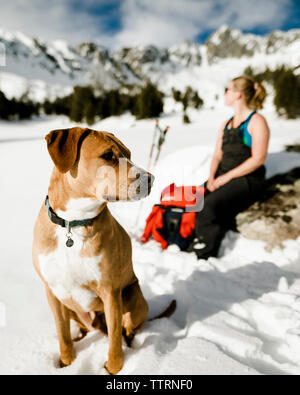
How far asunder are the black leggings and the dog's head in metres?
2.23

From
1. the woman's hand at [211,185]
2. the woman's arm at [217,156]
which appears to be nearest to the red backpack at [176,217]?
the woman's hand at [211,185]

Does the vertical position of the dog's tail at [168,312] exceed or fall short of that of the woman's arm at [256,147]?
it falls short

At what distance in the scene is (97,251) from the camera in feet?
5.41

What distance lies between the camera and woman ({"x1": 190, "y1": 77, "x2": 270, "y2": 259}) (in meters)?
3.45

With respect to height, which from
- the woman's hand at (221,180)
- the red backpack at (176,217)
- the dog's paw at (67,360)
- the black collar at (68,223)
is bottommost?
the dog's paw at (67,360)

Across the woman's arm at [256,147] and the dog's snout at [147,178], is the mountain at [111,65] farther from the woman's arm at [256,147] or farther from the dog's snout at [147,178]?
the dog's snout at [147,178]

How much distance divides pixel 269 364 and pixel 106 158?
206 cm

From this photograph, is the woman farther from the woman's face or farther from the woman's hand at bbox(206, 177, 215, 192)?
the woman's hand at bbox(206, 177, 215, 192)

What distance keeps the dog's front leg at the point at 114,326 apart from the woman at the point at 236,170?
1.92 m

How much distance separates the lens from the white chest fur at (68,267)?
1.62m

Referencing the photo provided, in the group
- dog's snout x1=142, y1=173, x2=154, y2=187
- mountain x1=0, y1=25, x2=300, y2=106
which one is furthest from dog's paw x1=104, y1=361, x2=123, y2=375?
mountain x1=0, y1=25, x2=300, y2=106
